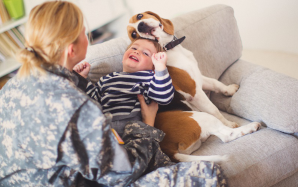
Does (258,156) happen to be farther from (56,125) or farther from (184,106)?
(56,125)

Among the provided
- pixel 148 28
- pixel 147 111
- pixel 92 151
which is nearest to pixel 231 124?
pixel 147 111

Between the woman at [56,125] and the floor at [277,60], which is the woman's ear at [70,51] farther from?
the floor at [277,60]

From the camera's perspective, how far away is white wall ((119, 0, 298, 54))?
Result: 8.98ft

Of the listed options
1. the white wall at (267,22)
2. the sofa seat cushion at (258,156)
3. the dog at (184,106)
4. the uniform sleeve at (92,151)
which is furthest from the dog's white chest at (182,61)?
the white wall at (267,22)

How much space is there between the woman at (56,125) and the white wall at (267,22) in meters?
2.49

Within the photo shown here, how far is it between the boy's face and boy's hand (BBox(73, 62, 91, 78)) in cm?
22

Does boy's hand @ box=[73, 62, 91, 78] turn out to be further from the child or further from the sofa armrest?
the sofa armrest

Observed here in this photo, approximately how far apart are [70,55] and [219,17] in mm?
1406

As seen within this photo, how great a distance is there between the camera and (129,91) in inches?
52.9

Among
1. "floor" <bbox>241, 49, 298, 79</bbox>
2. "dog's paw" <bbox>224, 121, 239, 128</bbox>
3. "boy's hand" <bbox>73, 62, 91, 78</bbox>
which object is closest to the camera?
"boy's hand" <bbox>73, 62, 91, 78</bbox>

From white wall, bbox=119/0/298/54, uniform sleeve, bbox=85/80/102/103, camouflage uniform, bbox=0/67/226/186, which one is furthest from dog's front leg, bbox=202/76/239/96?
white wall, bbox=119/0/298/54

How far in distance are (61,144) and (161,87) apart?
609mm

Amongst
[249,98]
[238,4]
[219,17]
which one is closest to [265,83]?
[249,98]

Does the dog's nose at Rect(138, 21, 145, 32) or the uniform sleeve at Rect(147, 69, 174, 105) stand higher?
the dog's nose at Rect(138, 21, 145, 32)
